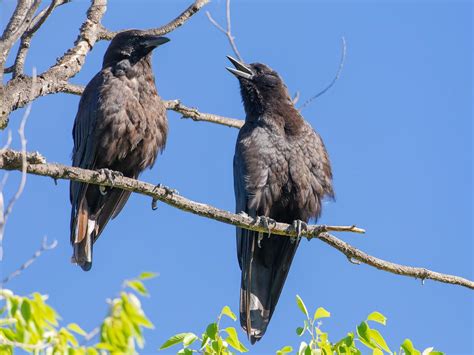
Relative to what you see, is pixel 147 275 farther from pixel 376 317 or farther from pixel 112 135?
pixel 112 135

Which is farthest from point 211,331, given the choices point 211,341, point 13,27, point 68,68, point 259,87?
point 259,87

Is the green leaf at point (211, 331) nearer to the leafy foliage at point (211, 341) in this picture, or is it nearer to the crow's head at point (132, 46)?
the leafy foliage at point (211, 341)

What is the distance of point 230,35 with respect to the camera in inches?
281

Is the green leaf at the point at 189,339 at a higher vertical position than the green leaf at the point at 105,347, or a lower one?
higher

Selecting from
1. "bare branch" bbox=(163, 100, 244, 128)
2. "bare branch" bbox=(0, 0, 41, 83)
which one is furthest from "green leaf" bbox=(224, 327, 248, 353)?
"bare branch" bbox=(163, 100, 244, 128)

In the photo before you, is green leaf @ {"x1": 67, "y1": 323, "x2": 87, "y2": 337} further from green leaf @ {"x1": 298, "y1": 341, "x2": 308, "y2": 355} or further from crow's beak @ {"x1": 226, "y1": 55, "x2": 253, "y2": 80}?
crow's beak @ {"x1": 226, "y1": 55, "x2": 253, "y2": 80}

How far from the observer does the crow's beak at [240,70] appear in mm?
8203

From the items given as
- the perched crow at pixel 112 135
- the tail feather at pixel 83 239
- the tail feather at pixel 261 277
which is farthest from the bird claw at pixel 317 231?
the tail feather at pixel 83 239

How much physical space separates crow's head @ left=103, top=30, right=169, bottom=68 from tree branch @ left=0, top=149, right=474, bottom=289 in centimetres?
214

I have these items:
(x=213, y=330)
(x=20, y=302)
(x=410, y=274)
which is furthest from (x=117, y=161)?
(x=20, y=302)

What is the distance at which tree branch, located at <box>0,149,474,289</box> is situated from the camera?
5.18 metres

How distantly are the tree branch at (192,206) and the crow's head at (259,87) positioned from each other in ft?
5.68

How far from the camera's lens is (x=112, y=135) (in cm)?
727

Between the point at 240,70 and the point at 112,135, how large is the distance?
1631mm
